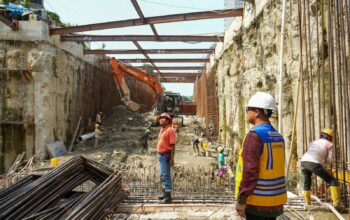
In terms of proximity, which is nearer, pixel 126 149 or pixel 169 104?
pixel 126 149

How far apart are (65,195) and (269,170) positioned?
3.63 metres

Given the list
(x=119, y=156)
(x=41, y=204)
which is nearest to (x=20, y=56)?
(x=119, y=156)

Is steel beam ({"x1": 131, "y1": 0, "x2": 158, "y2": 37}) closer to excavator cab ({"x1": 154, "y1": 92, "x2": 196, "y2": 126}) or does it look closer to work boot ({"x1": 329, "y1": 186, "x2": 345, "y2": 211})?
work boot ({"x1": 329, "y1": 186, "x2": 345, "y2": 211})

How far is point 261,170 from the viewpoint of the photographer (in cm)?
292

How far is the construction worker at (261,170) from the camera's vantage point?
2848mm

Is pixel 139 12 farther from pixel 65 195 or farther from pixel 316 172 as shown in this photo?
pixel 316 172

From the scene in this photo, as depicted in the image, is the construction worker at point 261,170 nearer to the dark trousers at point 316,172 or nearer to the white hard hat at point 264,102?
the white hard hat at point 264,102

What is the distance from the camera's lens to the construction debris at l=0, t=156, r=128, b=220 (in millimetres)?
4039

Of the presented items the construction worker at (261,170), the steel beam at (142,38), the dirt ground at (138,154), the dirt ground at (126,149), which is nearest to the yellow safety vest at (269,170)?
the construction worker at (261,170)

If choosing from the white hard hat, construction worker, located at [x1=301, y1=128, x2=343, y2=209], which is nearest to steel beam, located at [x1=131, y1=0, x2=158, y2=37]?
construction worker, located at [x1=301, y1=128, x2=343, y2=209]

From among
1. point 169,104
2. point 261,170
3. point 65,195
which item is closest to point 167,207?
point 65,195

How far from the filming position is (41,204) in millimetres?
4422

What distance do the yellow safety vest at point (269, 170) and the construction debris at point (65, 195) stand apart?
2.29 meters

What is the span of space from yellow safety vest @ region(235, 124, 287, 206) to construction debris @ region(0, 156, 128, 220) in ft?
7.51
